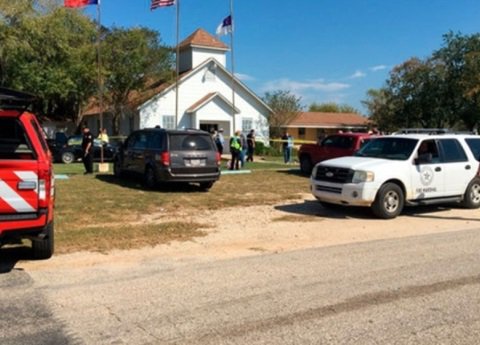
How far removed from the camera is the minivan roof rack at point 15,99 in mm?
6422

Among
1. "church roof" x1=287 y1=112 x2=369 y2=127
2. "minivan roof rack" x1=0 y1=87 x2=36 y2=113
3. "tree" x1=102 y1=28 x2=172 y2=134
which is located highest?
"tree" x1=102 y1=28 x2=172 y2=134

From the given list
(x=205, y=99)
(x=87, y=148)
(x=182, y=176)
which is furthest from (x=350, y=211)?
(x=205, y=99)

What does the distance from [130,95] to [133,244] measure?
33313 millimetres

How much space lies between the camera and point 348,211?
39.6ft

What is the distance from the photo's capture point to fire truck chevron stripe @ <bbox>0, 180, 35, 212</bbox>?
605 cm

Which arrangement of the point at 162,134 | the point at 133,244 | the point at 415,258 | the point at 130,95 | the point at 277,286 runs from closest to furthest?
1. the point at 277,286
2. the point at 415,258
3. the point at 133,244
4. the point at 162,134
5. the point at 130,95

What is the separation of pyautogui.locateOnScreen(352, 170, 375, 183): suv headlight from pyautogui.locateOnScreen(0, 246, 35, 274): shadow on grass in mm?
6431

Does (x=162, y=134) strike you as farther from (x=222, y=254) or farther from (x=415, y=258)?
(x=415, y=258)

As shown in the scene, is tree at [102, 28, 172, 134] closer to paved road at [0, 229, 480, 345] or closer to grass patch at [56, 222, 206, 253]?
grass patch at [56, 222, 206, 253]

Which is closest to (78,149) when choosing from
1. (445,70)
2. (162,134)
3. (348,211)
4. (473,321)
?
(162,134)

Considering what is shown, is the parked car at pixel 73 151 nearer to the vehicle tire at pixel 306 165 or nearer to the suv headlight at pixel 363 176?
the vehicle tire at pixel 306 165

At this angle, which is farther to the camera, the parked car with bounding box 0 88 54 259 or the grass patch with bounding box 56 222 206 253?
the grass patch with bounding box 56 222 206 253

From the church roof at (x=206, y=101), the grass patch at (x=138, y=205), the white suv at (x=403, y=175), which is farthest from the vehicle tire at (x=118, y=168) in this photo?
the church roof at (x=206, y=101)

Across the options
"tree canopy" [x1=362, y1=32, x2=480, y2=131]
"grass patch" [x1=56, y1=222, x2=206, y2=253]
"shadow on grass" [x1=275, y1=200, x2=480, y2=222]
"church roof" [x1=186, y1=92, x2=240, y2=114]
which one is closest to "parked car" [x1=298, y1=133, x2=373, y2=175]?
"shadow on grass" [x1=275, y1=200, x2=480, y2=222]
